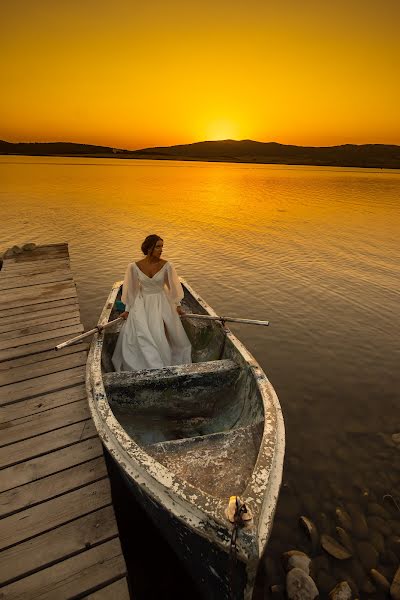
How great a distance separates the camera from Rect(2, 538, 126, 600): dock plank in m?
3.32

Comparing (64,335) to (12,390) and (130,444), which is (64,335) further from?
(130,444)

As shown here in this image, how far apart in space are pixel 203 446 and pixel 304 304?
9.82m

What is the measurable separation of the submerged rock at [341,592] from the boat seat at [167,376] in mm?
2857

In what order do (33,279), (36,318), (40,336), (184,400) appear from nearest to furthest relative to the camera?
(184,400)
(40,336)
(36,318)
(33,279)

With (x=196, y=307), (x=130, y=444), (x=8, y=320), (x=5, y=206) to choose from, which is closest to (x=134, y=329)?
(x=196, y=307)

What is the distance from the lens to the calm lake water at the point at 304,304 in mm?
5737


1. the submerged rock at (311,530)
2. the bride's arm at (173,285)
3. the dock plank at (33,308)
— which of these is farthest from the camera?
the dock plank at (33,308)

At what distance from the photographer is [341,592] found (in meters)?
4.07

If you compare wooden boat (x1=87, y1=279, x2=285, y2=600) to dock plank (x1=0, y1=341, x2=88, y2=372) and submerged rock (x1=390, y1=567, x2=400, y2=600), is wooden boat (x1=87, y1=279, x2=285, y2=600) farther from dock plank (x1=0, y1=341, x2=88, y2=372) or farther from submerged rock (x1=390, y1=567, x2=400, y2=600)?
submerged rock (x1=390, y1=567, x2=400, y2=600)

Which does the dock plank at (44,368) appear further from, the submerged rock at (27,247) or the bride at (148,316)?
the submerged rock at (27,247)

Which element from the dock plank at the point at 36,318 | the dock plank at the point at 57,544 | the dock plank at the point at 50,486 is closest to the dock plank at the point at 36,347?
the dock plank at the point at 36,318

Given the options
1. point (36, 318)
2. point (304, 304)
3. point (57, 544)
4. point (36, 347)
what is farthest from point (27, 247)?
point (57, 544)

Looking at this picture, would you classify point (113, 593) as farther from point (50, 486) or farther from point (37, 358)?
point (37, 358)

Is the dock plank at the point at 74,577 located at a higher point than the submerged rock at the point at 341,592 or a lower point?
higher
